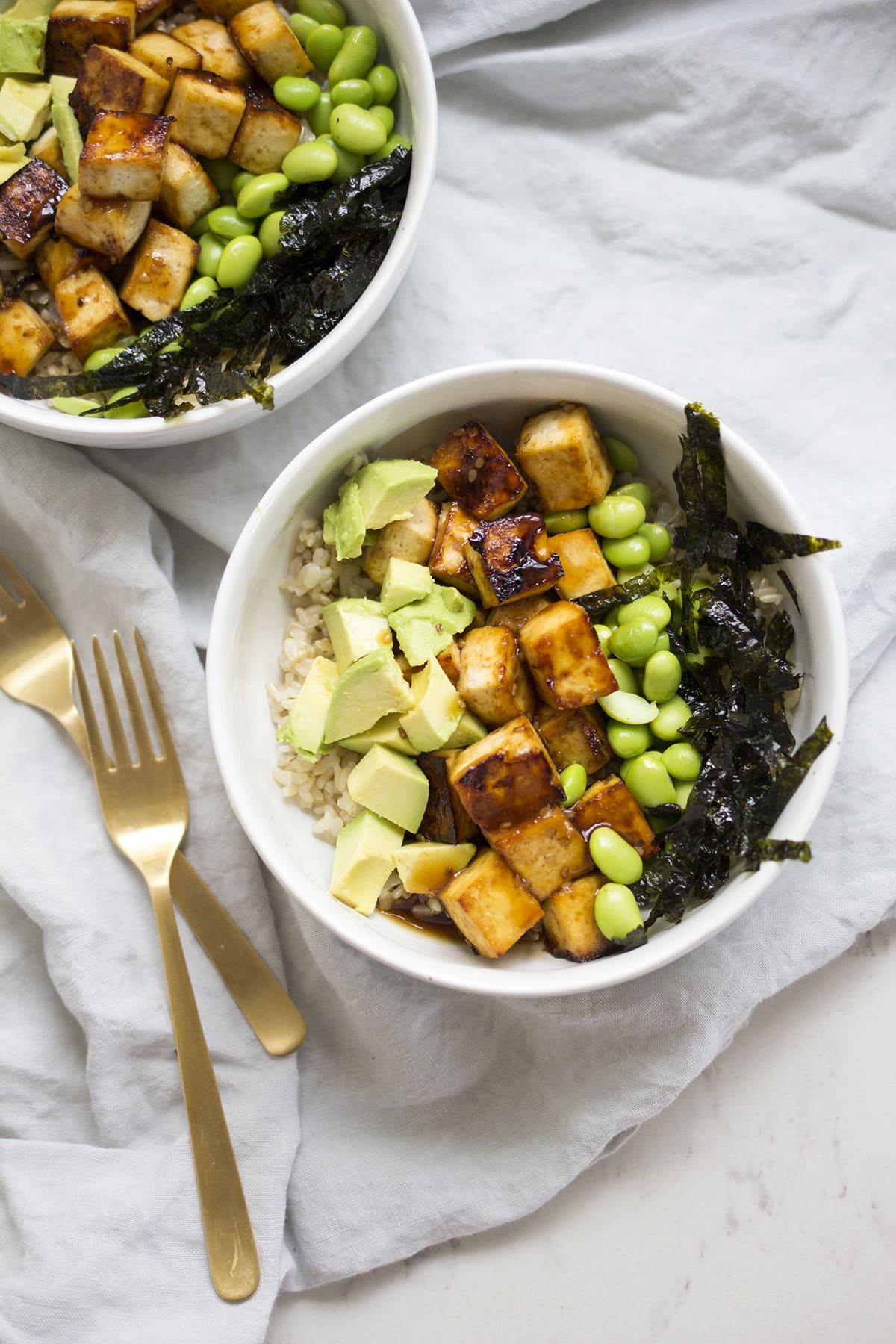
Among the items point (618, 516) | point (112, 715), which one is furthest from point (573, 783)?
point (112, 715)

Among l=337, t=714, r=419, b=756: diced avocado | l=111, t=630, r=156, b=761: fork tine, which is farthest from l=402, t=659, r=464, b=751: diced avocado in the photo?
l=111, t=630, r=156, b=761: fork tine

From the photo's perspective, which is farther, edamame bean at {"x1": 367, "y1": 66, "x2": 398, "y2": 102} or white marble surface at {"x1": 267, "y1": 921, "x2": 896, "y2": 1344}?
white marble surface at {"x1": 267, "y1": 921, "x2": 896, "y2": 1344}

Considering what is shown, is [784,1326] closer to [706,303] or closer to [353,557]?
[353,557]

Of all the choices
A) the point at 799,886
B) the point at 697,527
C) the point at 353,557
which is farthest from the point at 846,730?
the point at 353,557

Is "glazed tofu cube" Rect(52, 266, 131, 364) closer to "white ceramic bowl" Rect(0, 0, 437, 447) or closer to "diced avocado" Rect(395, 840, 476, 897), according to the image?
"white ceramic bowl" Rect(0, 0, 437, 447)

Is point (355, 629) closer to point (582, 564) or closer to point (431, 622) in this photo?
point (431, 622)
